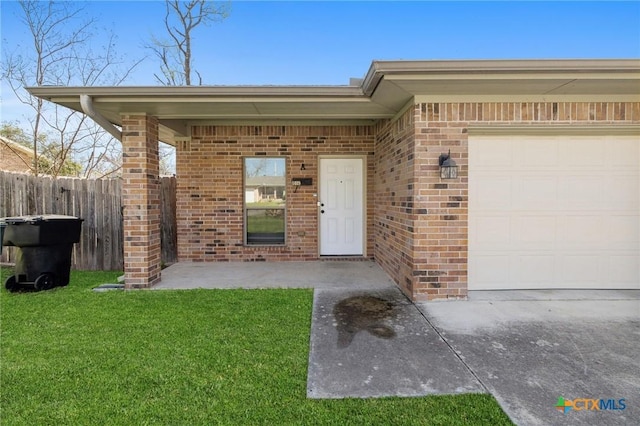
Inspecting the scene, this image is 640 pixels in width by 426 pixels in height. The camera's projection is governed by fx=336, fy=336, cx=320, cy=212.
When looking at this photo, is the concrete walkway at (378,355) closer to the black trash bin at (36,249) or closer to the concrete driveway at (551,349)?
the concrete driveway at (551,349)

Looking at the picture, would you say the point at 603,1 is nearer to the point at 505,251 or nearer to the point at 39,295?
the point at 505,251

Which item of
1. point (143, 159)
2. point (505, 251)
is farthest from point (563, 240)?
point (143, 159)

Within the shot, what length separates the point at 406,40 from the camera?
1111cm

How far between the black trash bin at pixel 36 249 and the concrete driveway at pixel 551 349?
17.4ft

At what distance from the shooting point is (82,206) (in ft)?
20.8

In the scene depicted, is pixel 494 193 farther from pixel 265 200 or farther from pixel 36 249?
pixel 36 249

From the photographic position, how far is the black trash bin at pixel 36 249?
4.77 meters

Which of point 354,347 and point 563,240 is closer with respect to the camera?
point 354,347

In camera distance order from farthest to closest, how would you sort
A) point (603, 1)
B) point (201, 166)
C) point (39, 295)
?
point (603, 1), point (201, 166), point (39, 295)

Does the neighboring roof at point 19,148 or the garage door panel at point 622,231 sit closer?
the garage door panel at point 622,231

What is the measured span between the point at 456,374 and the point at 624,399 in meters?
1.04

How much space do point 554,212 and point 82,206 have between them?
7927mm

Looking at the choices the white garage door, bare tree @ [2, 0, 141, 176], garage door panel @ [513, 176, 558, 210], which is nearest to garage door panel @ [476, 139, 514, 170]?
the white garage door

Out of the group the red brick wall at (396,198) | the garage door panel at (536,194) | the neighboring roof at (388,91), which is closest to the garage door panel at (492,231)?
the garage door panel at (536,194)
